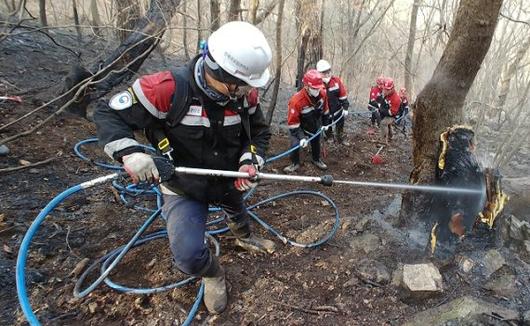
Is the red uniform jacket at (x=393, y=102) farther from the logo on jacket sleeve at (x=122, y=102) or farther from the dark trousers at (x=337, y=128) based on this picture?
the logo on jacket sleeve at (x=122, y=102)

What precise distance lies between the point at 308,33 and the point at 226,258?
19.2ft

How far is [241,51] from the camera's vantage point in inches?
93.3

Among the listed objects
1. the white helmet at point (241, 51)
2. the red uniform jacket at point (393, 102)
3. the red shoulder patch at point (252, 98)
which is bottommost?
the red uniform jacket at point (393, 102)

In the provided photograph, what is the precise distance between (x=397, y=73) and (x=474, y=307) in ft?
72.1

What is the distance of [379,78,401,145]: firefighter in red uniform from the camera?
869cm

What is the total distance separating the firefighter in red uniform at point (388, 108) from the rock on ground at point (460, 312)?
6.41 meters

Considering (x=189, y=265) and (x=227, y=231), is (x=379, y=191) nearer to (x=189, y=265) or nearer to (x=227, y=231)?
(x=227, y=231)

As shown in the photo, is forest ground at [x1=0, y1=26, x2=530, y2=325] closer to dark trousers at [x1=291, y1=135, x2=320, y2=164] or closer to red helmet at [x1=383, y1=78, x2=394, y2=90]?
dark trousers at [x1=291, y1=135, x2=320, y2=164]

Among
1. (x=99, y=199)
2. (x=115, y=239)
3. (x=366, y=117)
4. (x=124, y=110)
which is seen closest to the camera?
(x=124, y=110)

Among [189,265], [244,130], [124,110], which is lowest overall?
[189,265]

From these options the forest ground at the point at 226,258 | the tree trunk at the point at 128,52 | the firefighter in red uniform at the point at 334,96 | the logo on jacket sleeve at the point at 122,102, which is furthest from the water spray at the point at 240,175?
the firefighter in red uniform at the point at 334,96

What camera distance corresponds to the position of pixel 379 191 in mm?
5297

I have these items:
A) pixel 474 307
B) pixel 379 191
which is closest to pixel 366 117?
pixel 379 191

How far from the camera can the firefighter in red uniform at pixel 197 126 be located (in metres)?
2.38
